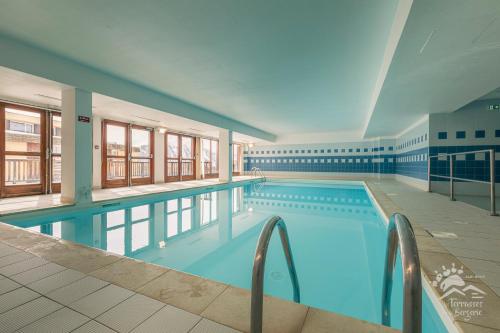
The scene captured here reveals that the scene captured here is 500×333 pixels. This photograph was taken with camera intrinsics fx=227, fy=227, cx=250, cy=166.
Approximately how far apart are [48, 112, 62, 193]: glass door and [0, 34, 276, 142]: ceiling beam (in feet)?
8.14

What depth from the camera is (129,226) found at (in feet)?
12.4

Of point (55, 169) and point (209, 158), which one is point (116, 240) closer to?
point (55, 169)

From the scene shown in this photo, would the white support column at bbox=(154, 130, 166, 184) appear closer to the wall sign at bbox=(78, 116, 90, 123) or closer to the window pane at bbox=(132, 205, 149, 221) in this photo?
the window pane at bbox=(132, 205, 149, 221)

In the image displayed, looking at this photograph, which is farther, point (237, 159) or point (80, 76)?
point (237, 159)

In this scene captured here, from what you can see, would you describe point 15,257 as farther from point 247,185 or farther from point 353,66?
point 247,185

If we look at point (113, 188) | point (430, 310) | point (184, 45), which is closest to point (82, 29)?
point (184, 45)

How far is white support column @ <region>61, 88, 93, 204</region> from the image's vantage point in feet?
13.8

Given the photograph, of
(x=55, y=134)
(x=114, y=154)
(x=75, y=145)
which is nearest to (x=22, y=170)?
(x=55, y=134)

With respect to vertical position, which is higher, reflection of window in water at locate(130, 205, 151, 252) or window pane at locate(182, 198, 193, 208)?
window pane at locate(182, 198, 193, 208)

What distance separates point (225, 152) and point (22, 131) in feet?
19.1

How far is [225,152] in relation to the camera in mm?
9203

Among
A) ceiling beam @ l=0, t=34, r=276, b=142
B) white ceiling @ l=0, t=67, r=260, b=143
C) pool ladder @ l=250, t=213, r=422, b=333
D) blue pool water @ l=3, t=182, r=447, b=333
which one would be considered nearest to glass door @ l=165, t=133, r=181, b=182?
white ceiling @ l=0, t=67, r=260, b=143

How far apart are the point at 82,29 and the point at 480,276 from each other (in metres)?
4.79

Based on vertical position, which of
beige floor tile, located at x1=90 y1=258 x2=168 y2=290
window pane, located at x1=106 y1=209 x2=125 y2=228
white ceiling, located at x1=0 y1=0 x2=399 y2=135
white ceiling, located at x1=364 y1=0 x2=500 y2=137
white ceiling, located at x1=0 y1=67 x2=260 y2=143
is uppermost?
white ceiling, located at x1=0 y1=0 x2=399 y2=135
